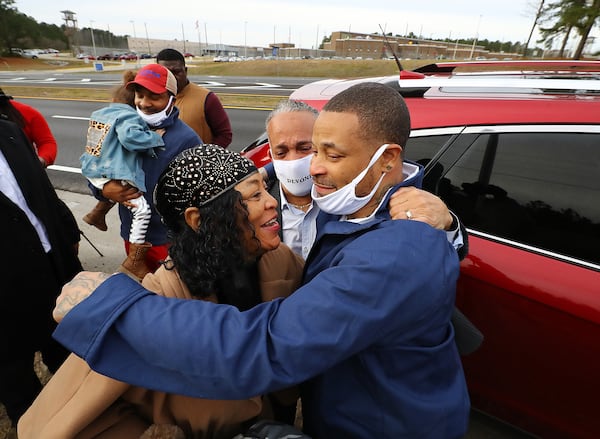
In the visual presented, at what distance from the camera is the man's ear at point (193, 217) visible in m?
1.33

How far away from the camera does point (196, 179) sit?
51.8 inches

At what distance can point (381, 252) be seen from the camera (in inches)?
35.9

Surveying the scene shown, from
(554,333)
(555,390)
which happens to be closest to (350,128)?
(554,333)

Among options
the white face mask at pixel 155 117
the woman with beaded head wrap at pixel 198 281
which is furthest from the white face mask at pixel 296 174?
the white face mask at pixel 155 117

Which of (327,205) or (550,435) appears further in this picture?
(550,435)

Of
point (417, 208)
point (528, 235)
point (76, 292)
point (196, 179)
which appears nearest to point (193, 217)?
point (196, 179)

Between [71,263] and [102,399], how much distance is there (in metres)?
1.46

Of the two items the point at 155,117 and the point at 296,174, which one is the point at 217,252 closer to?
the point at 296,174

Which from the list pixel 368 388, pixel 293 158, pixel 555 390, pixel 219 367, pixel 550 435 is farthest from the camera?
pixel 293 158

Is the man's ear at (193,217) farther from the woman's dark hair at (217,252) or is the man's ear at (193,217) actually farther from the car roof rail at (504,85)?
the car roof rail at (504,85)

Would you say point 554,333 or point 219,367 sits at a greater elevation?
point 219,367

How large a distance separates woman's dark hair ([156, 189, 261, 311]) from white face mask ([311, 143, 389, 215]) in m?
0.30

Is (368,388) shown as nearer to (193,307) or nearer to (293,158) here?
(193,307)

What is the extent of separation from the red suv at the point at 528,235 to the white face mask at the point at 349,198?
27.8 inches
